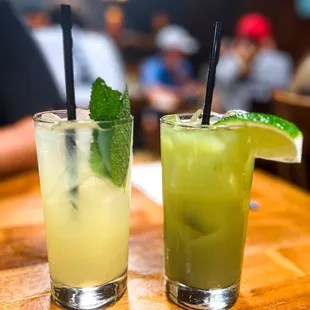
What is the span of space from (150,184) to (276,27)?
724 cm

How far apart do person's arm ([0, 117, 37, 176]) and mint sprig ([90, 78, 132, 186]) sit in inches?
35.4

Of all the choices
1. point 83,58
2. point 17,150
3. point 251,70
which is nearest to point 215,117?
point 17,150

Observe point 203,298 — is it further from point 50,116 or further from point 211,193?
point 50,116

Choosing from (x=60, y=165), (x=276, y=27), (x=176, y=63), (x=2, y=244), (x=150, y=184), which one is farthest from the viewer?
(x=276, y=27)

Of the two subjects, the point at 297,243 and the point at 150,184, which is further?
the point at 150,184

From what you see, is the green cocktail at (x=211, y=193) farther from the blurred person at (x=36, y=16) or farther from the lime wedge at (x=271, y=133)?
the blurred person at (x=36, y=16)

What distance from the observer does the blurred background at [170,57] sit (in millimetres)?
1903

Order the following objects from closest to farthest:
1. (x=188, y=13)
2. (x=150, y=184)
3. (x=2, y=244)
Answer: (x=2, y=244)
(x=150, y=184)
(x=188, y=13)

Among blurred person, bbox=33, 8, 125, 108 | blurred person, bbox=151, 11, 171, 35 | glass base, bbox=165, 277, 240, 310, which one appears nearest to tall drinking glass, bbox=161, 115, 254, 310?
glass base, bbox=165, 277, 240, 310

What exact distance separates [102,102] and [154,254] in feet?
1.28

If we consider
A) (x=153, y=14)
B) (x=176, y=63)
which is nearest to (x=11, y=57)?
(x=176, y=63)

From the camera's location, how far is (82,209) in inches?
26.7

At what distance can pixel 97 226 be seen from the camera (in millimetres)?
691

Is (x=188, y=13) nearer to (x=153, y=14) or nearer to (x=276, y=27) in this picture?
(x=153, y=14)
